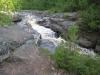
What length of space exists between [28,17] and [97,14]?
4.95m

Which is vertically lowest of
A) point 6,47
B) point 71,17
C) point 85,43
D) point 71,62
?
point 85,43

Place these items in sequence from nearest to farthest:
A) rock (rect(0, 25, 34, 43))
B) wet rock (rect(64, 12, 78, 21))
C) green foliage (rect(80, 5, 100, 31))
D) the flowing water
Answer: rock (rect(0, 25, 34, 43))
the flowing water
green foliage (rect(80, 5, 100, 31))
wet rock (rect(64, 12, 78, 21))

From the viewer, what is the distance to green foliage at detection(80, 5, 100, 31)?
13.3 metres

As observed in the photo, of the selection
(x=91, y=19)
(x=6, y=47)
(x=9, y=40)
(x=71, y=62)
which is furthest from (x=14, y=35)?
(x=91, y=19)

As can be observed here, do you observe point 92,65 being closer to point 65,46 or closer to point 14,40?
point 65,46

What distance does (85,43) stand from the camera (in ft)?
42.1

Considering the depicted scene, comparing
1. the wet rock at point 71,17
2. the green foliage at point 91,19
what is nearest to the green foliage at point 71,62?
the green foliage at point 91,19

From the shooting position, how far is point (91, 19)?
44.6 ft

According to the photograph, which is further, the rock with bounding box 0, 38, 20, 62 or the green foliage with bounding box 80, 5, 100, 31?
the green foliage with bounding box 80, 5, 100, 31

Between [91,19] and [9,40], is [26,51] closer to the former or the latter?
[9,40]

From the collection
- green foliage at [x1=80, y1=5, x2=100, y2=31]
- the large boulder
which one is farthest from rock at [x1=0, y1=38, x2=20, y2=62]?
green foliage at [x1=80, y1=5, x2=100, y2=31]

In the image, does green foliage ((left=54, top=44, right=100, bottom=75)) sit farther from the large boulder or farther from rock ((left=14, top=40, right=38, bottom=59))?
the large boulder

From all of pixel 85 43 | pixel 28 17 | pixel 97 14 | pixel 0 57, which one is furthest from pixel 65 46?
pixel 28 17

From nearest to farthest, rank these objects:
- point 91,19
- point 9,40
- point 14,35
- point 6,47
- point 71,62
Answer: point 6,47, point 71,62, point 9,40, point 14,35, point 91,19
